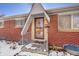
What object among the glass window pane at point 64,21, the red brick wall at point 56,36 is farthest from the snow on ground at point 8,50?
the glass window pane at point 64,21

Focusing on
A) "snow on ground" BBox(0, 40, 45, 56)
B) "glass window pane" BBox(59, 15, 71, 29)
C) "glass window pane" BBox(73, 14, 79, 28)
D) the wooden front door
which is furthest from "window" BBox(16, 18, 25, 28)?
"glass window pane" BBox(73, 14, 79, 28)

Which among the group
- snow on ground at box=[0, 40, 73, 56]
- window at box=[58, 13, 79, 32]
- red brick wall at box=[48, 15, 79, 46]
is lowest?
snow on ground at box=[0, 40, 73, 56]

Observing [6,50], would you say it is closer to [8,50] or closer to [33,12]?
[8,50]

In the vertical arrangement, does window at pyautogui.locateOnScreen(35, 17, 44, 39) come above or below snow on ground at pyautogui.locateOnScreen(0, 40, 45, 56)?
above

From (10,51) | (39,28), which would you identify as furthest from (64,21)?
(10,51)

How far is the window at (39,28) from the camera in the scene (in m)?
2.35

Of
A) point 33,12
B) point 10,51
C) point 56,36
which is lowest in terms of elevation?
point 10,51

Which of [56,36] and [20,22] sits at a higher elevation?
[20,22]

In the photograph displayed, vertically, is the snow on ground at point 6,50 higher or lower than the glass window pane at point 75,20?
lower

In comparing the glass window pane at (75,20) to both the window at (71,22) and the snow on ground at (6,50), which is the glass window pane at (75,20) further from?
the snow on ground at (6,50)

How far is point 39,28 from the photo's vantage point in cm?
237

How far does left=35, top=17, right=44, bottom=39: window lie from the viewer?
2354mm

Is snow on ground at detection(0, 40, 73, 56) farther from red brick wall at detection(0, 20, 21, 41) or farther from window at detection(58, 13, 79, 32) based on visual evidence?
window at detection(58, 13, 79, 32)

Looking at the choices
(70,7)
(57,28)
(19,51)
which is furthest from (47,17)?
(19,51)
